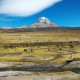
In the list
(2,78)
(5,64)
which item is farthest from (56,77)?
(5,64)

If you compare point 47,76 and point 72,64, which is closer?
point 47,76

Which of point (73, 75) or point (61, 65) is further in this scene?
point (61, 65)

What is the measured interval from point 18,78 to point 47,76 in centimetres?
627

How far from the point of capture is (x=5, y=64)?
7362 cm

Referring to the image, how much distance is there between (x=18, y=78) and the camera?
52219 millimetres

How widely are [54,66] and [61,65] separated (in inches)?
95.7

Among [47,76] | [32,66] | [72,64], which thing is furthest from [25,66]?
[47,76]

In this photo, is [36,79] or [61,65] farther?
[61,65]

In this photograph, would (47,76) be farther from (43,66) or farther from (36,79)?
(43,66)

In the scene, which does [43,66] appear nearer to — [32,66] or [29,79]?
[32,66]

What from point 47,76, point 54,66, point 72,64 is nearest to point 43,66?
point 54,66

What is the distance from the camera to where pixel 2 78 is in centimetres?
5256

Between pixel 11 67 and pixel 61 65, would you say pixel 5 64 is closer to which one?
pixel 11 67

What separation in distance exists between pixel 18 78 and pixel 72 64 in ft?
78.5
